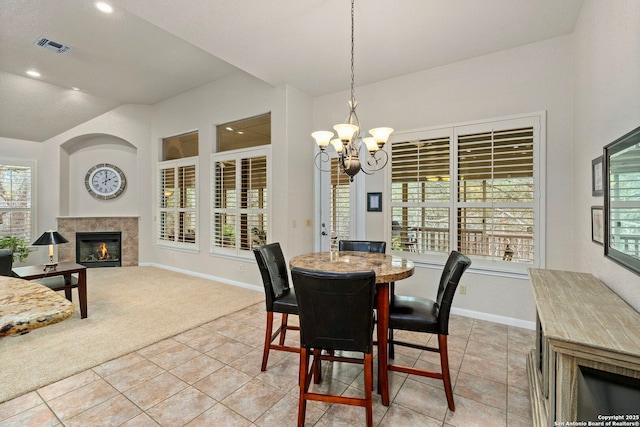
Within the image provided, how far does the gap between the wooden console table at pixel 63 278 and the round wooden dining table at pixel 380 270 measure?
2726 mm

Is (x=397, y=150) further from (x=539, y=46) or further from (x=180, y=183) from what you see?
(x=180, y=183)

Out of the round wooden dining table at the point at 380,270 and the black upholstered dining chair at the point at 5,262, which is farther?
A: the black upholstered dining chair at the point at 5,262

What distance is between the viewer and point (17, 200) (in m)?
5.77

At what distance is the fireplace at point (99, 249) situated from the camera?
627 centimetres

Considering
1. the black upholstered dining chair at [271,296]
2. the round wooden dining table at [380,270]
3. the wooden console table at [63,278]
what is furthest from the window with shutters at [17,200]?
the round wooden dining table at [380,270]

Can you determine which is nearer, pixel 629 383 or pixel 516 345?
pixel 629 383

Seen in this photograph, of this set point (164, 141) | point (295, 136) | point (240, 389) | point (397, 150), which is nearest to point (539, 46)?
point (397, 150)

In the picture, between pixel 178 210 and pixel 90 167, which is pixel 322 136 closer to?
pixel 178 210

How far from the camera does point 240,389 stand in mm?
2104

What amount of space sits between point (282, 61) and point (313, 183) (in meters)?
1.79

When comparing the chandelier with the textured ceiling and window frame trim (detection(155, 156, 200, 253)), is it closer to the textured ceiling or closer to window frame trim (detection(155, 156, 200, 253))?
the textured ceiling

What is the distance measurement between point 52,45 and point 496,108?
18.5ft

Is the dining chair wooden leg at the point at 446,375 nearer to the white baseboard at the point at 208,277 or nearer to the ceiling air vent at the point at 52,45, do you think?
the white baseboard at the point at 208,277

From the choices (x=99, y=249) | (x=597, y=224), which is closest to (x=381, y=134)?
(x=597, y=224)
